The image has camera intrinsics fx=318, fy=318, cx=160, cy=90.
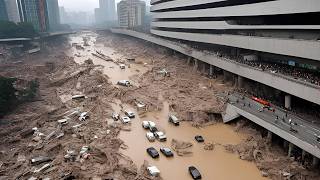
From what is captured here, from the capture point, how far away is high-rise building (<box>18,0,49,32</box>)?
135 meters

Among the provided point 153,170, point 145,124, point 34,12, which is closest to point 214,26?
point 145,124

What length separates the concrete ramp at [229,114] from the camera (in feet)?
123

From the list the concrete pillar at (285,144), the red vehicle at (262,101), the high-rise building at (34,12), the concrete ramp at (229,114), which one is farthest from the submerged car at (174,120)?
the high-rise building at (34,12)

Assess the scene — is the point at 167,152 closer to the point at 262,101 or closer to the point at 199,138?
the point at 199,138

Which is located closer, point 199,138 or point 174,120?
point 199,138

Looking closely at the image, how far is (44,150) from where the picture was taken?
31.5 m

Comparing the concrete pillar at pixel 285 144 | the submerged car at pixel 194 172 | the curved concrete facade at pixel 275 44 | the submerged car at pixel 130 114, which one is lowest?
the submerged car at pixel 194 172

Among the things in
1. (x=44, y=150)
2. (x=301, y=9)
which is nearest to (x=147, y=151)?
(x=44, y=150)

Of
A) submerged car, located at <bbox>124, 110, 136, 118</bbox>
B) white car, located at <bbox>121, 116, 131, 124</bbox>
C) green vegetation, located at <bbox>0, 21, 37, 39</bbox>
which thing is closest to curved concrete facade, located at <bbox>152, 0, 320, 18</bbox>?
submerged car, located at <bbox>124, 110, 136, 118</bbox>

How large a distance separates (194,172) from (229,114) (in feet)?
A: 41.5

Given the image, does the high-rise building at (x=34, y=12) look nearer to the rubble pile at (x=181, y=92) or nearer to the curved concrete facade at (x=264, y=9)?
the rubble pile at (x=181, y=92)

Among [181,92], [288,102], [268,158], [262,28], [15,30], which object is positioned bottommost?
[268,158]

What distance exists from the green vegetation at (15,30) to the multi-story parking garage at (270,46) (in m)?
57.0

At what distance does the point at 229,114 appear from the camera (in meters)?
38.2
